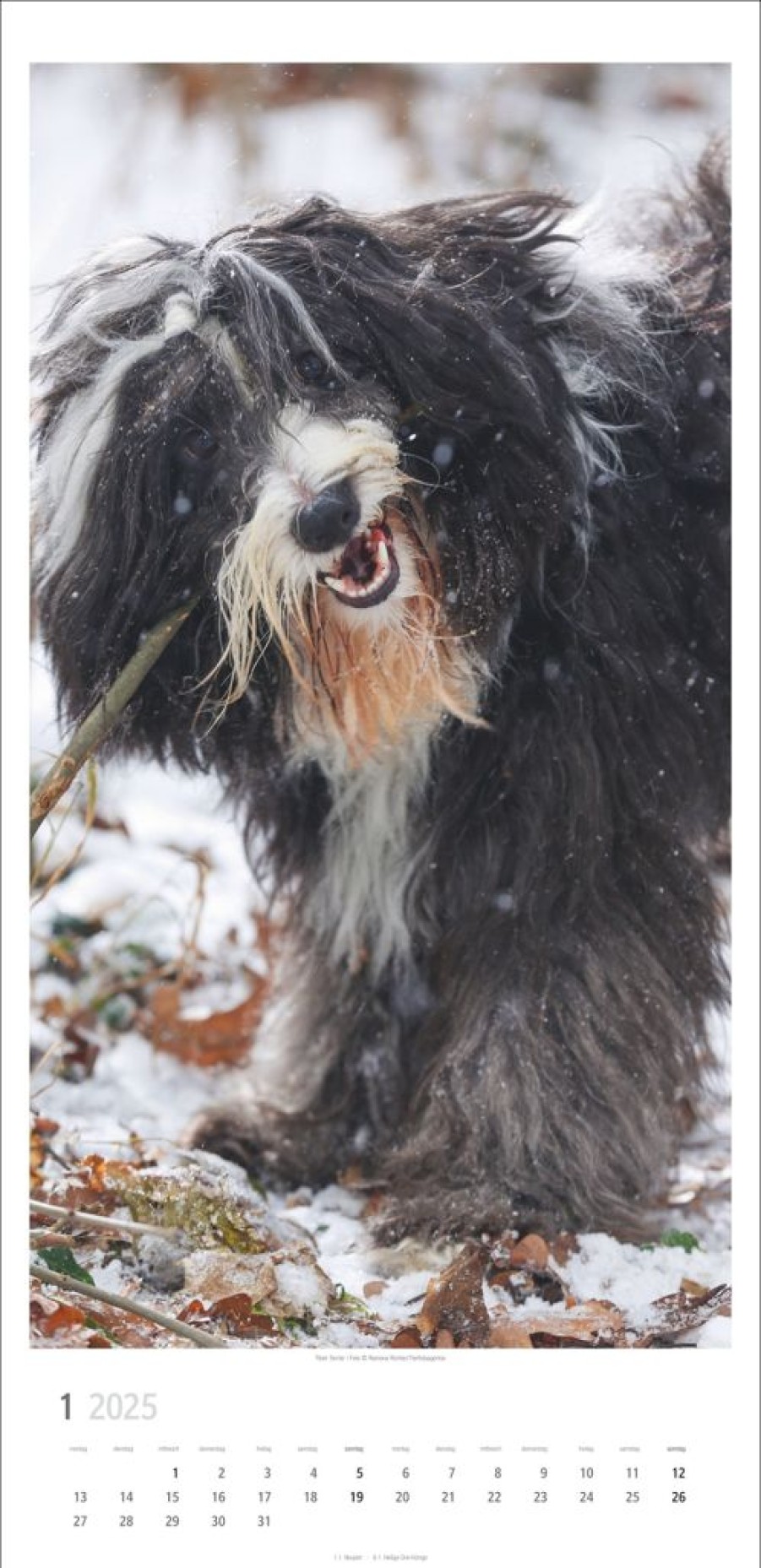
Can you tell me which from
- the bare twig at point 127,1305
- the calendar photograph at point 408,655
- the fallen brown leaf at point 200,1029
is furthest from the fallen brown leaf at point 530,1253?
the fallen brown leaf at point 200,1029

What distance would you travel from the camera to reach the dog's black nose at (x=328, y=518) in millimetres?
2744

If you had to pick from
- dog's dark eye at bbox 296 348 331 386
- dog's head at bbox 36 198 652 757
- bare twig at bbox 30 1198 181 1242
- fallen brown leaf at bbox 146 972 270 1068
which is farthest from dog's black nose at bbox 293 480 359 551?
fallen brown leaf at bbox 146 972 270 1068

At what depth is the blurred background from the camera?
310 cm

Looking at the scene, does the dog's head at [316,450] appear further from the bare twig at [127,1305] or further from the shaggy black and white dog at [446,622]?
the bare twig at [127,1305]

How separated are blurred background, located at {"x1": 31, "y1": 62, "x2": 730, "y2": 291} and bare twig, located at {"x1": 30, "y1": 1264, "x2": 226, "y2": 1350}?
1550 mm

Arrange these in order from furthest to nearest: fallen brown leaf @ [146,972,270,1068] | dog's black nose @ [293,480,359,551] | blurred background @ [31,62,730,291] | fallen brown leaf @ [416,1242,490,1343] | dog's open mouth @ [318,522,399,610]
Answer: fallen brown leaf @ [146,972,270,1068]
blurred background @ [31,62,730,291]
fallen brown leaf @ [416,1242,490,1343]
dog's open mouth @ [318,522,399,610]
dog's black nose @ [293,480,359,551]

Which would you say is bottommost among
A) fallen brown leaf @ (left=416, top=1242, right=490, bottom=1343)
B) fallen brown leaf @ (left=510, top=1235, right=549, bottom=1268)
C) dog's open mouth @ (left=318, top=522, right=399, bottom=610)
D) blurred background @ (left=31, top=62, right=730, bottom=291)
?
fallen brown leaf @ (left=416, top=1242, right=490, bottom=1343)

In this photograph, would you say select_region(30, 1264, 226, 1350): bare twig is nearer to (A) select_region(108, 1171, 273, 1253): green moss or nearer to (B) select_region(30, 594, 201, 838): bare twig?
(A) select_region(108, 1171, 273, 1253): green moss

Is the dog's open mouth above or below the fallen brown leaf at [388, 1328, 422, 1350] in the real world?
above

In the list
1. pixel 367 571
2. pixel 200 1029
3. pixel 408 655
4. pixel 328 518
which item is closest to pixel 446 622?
pixel 408 655

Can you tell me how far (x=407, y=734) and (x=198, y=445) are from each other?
0.63m

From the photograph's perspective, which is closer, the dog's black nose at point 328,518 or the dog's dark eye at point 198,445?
the dog's black nose at point 328,518

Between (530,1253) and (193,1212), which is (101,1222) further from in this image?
(530,1253)
